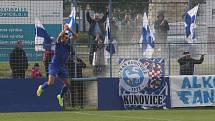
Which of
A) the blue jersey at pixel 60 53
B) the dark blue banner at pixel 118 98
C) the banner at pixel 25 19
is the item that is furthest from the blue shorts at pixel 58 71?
the banner at pixel 25 19

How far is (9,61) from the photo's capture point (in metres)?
24.8

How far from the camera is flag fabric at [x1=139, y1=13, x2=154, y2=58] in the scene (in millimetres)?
25641

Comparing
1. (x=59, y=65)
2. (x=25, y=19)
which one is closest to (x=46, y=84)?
(x=59, y=65)

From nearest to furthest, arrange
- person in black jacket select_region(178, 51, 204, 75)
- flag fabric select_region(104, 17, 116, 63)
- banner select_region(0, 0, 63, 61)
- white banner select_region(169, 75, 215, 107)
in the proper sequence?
white banner select_region(169, 75, 215, 107)
person in black jacket select_region(178, 51, 204, 75)
flag fabric select_region(104, 17, 116, 63)
banner select_region(0, 0, 63, 61)

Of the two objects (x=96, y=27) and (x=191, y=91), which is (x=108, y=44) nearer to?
(x=96, y=27)

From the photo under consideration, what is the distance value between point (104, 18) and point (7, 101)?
16.6 ft

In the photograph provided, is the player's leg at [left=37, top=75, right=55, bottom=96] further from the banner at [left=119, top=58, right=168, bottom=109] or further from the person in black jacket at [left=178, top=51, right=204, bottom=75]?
the person in black jacket at [left=178, top=51, right=204, bottom=75]

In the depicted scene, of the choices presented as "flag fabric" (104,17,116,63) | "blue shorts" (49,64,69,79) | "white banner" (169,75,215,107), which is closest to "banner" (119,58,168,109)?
"white banner" (169,75,215,107)

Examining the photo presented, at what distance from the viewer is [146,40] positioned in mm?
26109

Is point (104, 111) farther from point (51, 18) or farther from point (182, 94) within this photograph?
point (51, 18)

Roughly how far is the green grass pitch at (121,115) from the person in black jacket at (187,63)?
1.89 metres

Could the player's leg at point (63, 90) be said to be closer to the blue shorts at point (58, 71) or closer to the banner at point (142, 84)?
the blue shorts at point (58, 71)

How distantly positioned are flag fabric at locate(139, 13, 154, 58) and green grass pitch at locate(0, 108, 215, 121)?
9.03 feet

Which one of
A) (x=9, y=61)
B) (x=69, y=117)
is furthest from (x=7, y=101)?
(x=69, y=117)
